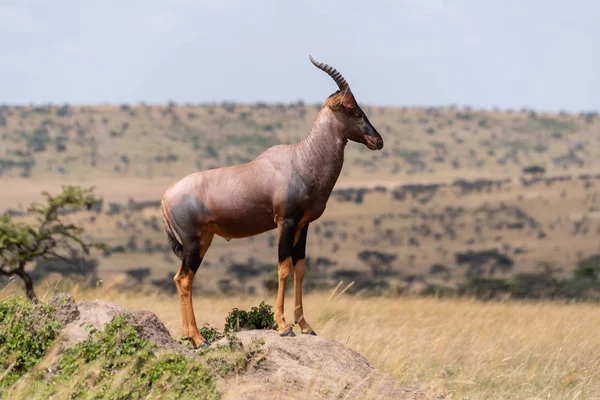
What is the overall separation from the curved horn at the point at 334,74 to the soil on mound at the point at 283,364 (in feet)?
8.01

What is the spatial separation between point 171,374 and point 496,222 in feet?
165

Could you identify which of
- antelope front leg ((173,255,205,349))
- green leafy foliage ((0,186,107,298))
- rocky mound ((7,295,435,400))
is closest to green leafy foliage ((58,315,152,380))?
rocky mound ((7,295,435,400))

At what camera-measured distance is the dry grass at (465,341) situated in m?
11.8

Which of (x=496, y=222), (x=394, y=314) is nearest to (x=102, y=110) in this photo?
(x=496, y=222)

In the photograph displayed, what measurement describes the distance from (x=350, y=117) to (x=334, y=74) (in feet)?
1.57

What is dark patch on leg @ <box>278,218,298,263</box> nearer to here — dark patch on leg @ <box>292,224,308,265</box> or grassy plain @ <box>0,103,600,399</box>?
dark patch on leg @ <box>292,224,308,265</box>

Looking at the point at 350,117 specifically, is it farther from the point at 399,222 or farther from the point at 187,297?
the point at 399,222

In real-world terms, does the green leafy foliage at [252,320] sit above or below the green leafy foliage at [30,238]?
above

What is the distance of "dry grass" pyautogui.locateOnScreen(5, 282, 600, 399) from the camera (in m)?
11.8

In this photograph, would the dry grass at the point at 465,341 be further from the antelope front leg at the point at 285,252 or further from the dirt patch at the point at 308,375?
the antelope front leg at the point at 285,252

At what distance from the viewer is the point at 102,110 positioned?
101 m

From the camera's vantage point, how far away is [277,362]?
9.08 meters

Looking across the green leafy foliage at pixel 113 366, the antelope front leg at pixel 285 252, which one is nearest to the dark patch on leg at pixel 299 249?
the antelope front leg at pixel 285 252

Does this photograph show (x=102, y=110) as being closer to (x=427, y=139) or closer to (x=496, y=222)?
(x=427, y=139)
